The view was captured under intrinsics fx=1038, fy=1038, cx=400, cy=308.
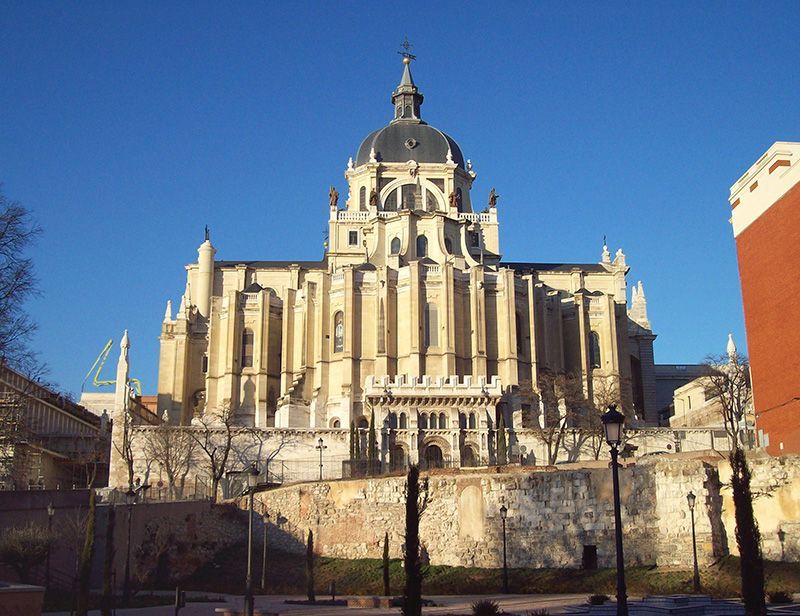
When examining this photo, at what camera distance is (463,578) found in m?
48.5

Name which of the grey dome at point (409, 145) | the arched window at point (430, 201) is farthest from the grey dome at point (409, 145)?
the arched window at point (430, 201)

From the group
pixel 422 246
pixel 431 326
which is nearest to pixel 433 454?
pixel 431 326

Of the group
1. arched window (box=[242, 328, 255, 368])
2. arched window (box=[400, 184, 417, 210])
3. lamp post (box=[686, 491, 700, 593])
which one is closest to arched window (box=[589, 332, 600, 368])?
arched window (box=[400, 184, 417, 210])

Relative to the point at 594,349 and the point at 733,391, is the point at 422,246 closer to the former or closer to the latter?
the point at 594,349

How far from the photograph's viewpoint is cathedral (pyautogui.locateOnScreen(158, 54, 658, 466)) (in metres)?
78.4

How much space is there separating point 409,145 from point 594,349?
101ft

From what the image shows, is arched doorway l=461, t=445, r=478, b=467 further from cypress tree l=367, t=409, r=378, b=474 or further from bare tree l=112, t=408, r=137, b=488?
bare tree l=112, t=408, r=137, b=488

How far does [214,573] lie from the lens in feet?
176

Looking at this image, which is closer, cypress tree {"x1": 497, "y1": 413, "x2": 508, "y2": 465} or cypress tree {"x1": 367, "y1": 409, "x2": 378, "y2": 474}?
cypress tree {"x1": 367, "y1": 409, "x2": 378, "y2": 474}

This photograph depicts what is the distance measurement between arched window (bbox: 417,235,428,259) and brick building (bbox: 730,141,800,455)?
4310 cm

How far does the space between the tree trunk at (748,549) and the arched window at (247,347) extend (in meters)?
67.6

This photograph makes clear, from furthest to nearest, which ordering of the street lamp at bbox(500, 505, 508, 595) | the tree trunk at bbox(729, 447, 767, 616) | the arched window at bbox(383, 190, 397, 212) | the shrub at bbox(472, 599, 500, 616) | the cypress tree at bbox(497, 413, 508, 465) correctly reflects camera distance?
the arched window at bbox(383, 190, 397, 212) < the cypress tree at bbox(497, 413, 508, 465) < the street lamp at bbox(500, 505, 508, 595) < the shrub at bbox(472, 599, 500, 616) < the tree trunk at bbox(729, 447, 767, 616)

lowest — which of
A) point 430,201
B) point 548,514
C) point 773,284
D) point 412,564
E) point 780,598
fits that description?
point 780,598

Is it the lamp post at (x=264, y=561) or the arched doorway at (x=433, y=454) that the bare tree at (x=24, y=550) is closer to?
the lamp post at (x=264, y=561)
